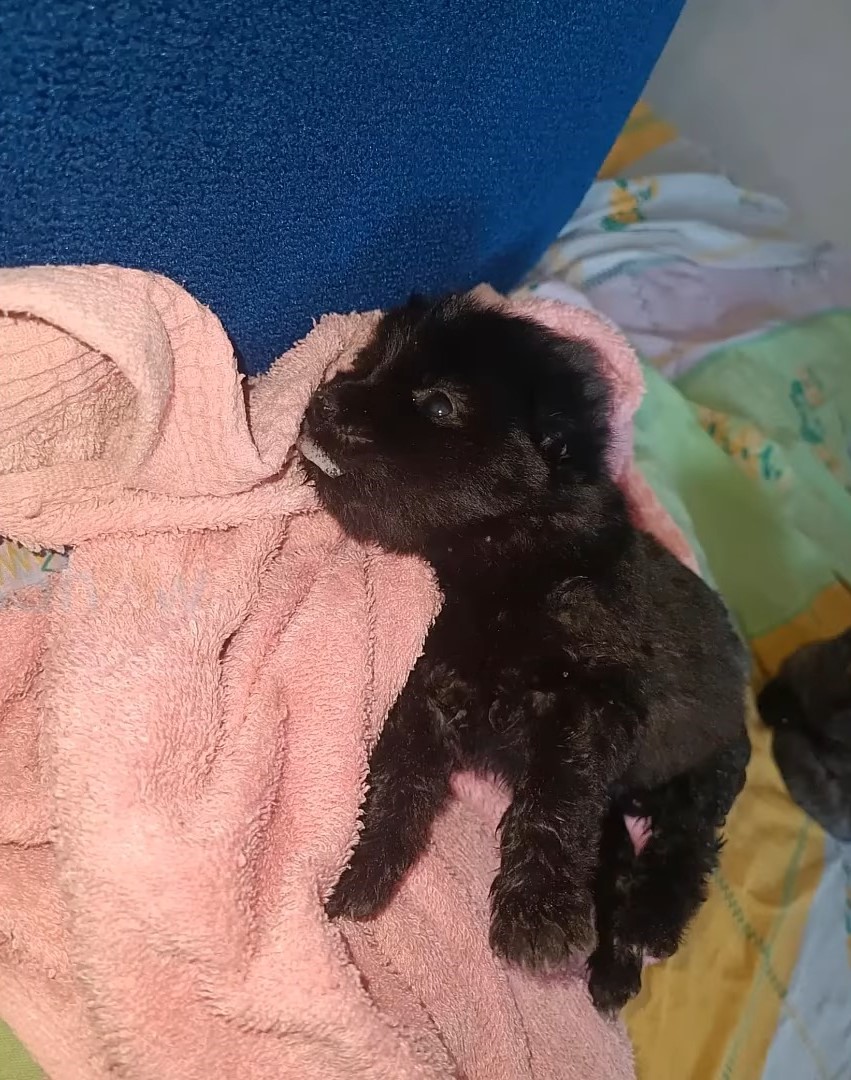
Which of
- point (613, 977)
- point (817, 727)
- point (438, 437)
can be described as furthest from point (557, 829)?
point (817, 727)

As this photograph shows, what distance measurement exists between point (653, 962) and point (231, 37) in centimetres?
125

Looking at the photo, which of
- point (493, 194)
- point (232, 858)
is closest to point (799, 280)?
point (493, 194)

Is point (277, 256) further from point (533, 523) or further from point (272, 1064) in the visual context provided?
point (272, 1064)

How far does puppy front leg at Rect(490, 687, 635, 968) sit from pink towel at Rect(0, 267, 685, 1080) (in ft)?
0.41

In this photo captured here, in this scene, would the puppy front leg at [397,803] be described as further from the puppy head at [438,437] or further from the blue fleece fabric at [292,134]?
the blue fleece fabric at [292,134]

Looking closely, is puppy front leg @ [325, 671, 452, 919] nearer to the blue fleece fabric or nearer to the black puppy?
the black puppy

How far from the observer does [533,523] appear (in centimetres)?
103

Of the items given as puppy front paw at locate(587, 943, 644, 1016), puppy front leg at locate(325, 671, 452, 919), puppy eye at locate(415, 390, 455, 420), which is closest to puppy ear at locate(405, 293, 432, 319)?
puppy eye at locate(415, 390, 455, 420)

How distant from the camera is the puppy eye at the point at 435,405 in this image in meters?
1.00

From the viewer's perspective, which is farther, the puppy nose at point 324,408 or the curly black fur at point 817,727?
the curly black fur at point 817,727

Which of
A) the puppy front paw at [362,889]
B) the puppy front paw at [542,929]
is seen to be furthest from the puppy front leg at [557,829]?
the puppy front paw at [362,889]

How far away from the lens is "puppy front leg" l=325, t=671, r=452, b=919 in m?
0.96

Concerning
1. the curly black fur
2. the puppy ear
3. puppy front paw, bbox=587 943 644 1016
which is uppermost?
the puppy ear

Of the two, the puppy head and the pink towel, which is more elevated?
the puppy head
